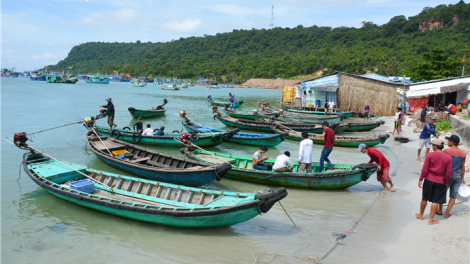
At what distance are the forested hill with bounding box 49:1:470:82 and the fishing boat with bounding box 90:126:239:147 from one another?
53772mm

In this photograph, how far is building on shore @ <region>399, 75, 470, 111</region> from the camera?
19031 mm

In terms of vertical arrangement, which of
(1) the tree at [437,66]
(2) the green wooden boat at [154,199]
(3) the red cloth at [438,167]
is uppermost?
(1) the tree at [437,66]

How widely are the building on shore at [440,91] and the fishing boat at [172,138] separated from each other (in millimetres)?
14111

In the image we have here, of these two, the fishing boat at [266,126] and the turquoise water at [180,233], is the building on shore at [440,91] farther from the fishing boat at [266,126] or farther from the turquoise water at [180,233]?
the turquoise water at [180,233]

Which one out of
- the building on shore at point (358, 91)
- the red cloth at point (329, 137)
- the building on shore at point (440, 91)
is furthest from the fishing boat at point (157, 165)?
the building on shore at point (358, 91)

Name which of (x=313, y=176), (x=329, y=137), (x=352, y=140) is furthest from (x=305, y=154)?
(x=352, y=140)

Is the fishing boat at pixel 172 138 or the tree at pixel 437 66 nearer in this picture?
the fishing boat at pixel 172 138

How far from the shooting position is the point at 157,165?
9.85 meters

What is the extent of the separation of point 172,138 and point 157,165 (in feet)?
14.5

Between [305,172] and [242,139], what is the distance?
6.42 meters

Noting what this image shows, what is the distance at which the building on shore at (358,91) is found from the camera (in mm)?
24812

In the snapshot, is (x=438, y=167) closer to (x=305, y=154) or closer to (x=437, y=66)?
(x=305, y=154)

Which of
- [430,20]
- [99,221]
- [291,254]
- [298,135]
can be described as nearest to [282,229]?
[291,254]

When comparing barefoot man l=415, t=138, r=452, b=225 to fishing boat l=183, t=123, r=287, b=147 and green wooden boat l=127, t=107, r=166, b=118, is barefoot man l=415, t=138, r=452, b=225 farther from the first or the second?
green wooden boat l=127, t=107, r=166, b=118
